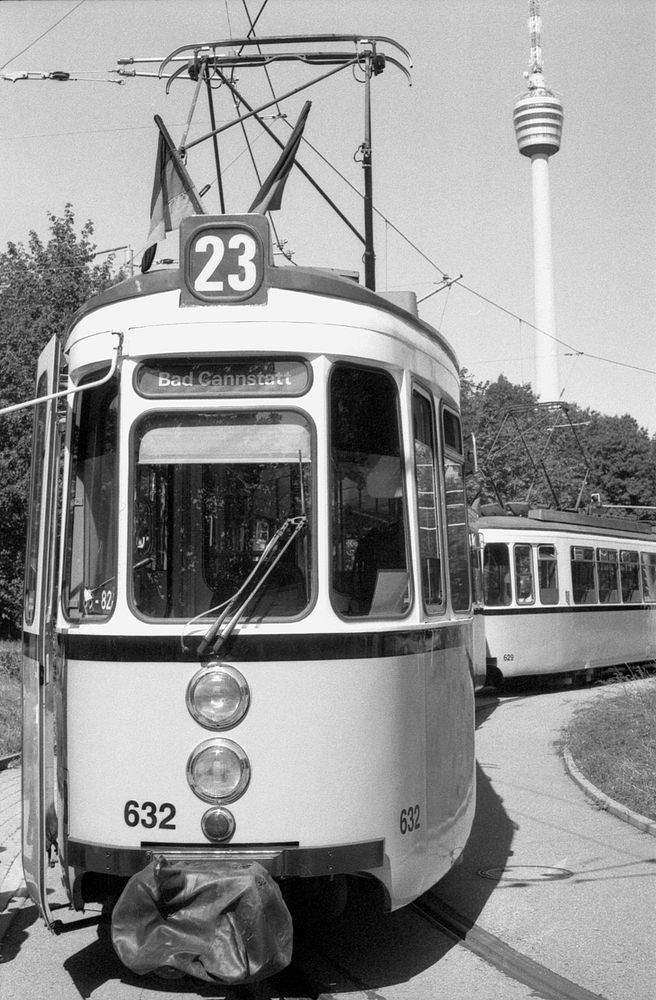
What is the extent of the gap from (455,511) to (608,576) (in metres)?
16.2

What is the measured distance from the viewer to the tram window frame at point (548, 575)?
791 inches

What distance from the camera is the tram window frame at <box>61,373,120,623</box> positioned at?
520cm

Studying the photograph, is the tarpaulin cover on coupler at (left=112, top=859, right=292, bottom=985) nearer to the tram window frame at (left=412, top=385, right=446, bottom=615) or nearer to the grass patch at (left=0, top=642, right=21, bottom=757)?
the tram window frame at (left=412, top=385, right=446, bottom=615)

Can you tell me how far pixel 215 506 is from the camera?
16.8 feet

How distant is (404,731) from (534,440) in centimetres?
4089

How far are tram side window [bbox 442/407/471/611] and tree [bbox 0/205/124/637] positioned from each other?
1615 cm

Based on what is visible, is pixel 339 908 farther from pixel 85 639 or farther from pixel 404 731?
pixel 85 639

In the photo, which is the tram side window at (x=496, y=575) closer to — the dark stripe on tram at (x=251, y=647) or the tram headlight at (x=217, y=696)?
the dark stripe on tram at (x=251, y=647)

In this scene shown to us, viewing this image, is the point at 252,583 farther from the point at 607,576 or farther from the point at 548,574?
the point at 607,576

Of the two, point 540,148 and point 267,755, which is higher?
point 540,148

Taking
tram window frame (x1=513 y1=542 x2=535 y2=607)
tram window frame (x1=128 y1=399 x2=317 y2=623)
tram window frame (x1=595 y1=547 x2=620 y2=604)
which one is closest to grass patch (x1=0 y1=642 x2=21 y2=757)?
tram window frame (x1=513 y1=542 x2=535 y2=607)

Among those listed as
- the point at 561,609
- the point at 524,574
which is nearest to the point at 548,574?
the point at 524,574

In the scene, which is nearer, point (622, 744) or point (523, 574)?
point (622, 744)

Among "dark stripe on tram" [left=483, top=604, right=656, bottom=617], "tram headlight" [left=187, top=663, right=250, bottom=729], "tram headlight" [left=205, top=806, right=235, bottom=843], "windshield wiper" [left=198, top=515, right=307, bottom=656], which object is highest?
A: "dark stripe on tram" [left=483, top=604, right=656, bottom=617]
